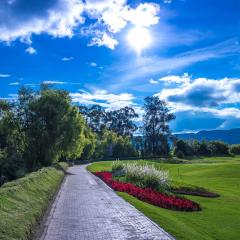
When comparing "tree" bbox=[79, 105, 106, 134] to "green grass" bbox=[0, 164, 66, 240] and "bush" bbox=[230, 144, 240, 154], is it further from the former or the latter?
"green grass" bbox=[0, 164, 66, 240]

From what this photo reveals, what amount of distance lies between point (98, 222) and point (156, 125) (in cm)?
11696

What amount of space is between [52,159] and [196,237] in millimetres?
42546

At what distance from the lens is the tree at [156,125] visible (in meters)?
128

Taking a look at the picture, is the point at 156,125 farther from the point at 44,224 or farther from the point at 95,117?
the point at 44,224

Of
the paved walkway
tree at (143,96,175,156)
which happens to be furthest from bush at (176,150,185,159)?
the paved walkway

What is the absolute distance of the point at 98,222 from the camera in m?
15.4

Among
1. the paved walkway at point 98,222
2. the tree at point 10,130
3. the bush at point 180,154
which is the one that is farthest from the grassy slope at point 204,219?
the bush at point 180,154

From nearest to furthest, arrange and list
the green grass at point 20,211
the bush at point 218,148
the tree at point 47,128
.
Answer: the green grass at point 20,211 < the tree at point 47,128 < the bush at point 218,148

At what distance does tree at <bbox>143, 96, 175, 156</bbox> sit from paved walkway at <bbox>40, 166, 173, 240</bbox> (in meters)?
106

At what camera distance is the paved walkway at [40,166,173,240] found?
12953 millimetres

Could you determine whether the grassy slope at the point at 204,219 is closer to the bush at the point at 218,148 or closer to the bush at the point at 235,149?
the bush at the point at 218,148

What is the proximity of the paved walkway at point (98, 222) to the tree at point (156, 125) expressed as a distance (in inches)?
4176

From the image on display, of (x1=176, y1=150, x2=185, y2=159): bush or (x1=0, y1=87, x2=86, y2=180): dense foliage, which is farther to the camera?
(x1=176, y1=150, x2=185, y2=159): bush

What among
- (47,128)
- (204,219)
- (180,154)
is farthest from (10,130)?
(180,154)
